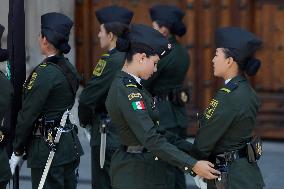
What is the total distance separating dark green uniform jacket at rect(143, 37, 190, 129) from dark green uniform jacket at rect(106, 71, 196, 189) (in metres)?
1.98

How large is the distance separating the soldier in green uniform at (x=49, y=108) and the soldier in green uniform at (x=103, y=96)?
423mm

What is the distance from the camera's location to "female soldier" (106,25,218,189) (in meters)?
5.66

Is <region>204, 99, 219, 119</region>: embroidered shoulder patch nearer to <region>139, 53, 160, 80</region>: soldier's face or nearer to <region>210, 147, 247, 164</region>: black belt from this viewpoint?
<region>210, 147, 247, 164</region>: black belt

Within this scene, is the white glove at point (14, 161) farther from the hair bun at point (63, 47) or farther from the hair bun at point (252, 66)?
the hair bun at point (252, 66)

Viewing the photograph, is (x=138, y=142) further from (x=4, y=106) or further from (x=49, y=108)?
(x=49, y=108)

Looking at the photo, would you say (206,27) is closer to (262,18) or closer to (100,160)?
(262,18)

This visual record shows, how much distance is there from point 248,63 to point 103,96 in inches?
73.5

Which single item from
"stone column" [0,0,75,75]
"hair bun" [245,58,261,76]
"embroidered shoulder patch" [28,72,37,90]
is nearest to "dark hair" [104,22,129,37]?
"embroidered shoulder patch" [28,72,37,90]

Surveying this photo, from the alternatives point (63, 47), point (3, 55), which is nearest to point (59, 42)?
point (63, 47)

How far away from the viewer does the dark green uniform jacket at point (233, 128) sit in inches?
228

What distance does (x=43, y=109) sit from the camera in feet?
22.4

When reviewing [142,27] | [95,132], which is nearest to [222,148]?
[142,27]

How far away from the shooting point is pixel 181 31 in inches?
320

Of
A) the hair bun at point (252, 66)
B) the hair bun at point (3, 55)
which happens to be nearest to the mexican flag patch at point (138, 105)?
the hair bun at point (252, 66)
